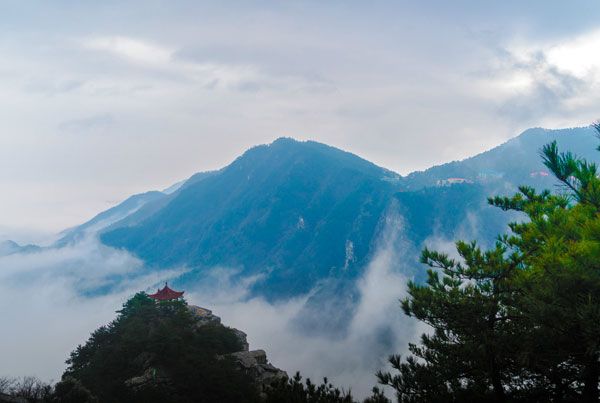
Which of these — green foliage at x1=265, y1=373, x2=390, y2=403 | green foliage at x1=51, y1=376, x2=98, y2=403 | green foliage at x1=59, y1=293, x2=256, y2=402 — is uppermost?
green foliage at x1=59, y1=293, x2=256, y2=402

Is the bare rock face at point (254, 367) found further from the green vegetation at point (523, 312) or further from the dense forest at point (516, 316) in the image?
the green vegetation at point (523, 312)

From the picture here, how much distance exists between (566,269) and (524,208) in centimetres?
668

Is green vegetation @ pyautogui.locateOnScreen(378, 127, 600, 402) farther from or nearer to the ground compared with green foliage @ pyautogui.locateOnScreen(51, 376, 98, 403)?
farther from the ground

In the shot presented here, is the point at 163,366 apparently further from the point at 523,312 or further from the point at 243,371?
the point at 523,312

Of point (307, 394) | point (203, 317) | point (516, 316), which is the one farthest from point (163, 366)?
point (203, 317)

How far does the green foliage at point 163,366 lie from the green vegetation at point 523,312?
1239 cm

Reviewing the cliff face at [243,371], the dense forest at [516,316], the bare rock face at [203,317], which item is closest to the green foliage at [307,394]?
the dense forest at [516,316]

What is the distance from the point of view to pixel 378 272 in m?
192

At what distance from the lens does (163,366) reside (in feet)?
97.7

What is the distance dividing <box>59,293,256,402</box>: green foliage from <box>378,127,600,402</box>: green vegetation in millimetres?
Result: 12393

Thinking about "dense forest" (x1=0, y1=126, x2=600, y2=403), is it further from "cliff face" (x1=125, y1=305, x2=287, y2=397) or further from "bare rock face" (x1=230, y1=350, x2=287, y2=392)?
"bare rock face" (x1=230, y1=350, x2=287, y2=392)

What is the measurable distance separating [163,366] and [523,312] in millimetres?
25389

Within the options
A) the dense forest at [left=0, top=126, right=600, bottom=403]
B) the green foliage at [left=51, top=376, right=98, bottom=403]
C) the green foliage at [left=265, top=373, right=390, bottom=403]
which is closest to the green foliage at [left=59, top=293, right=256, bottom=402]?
the green foliage at [left=51, top=376, right=98, bottom=403]

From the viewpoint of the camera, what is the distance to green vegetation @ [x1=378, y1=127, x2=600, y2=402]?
9.98 metres
